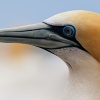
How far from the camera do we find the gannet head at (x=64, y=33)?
3.04m

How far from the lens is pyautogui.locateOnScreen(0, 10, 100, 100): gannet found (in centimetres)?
305

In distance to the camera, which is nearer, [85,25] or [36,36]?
[85,25]

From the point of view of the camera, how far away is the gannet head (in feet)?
9.98

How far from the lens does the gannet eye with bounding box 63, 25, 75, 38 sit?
3.07 metres

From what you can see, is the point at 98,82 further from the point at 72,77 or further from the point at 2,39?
the point at 2,39

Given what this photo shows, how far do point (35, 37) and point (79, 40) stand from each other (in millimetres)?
295

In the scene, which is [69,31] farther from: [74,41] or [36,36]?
[36,36]

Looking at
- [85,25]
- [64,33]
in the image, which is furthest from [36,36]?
[85,25]

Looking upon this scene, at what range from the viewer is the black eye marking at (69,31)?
3.07m

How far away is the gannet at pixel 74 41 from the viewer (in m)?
3.05

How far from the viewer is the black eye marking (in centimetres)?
307

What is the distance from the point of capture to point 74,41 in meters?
3.16

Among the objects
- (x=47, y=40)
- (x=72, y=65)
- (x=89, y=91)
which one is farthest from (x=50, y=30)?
(x=89, y=91)

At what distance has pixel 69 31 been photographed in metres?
3.09
